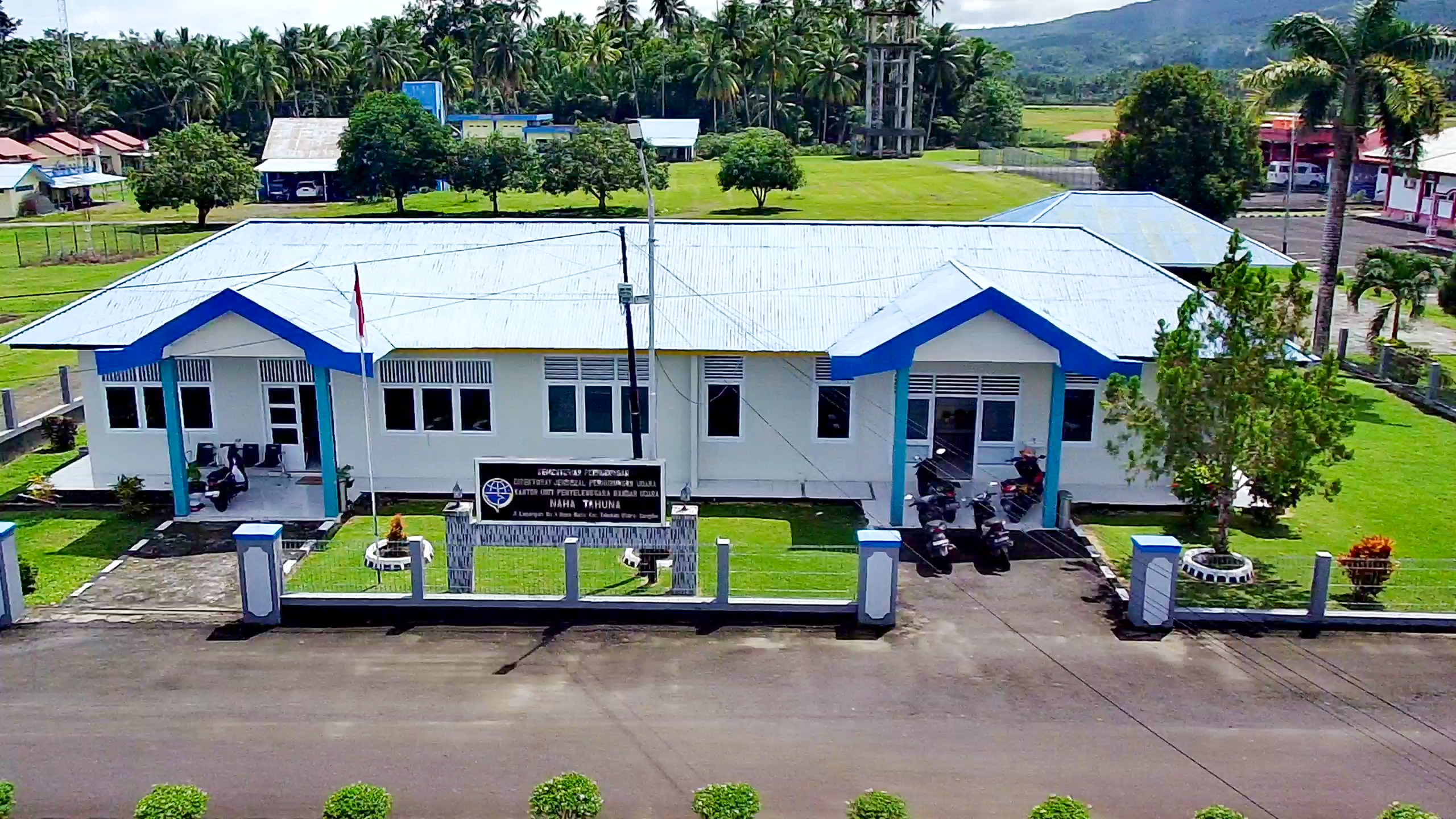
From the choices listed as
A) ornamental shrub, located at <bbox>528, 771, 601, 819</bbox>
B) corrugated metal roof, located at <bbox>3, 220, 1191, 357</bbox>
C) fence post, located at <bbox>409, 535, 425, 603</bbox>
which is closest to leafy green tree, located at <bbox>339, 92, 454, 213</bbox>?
corrugated metal roof, located at <bbox>3, 220, 1191, 357</bbox>

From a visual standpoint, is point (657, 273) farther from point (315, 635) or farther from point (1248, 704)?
point (1248, 704)

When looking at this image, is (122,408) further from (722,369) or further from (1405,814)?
(1405,814)

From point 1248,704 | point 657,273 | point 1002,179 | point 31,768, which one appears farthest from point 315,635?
point 1002,179

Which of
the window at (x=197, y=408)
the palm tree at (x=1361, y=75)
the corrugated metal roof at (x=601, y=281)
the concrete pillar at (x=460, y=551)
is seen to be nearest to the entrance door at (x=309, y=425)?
the window at (x=197, y=408)

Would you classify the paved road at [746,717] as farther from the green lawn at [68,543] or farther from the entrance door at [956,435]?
the entrance door at [956,435]

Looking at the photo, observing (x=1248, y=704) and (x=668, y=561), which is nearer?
(x=1248, y=704)

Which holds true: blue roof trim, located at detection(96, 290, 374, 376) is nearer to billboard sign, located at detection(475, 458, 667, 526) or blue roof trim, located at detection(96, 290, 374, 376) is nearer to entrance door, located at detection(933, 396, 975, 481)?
billboard sign, located at detection(475, 458, 667, 526)
